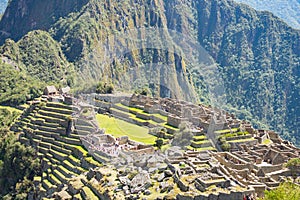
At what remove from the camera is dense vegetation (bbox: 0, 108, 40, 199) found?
124ft

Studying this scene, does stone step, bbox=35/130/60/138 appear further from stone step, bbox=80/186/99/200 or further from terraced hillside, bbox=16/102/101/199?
stone step, bbox=80/186/99/200

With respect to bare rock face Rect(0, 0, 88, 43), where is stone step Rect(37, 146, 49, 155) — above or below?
below

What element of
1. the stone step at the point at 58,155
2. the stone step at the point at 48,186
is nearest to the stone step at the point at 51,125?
the stone step at the point at 58,155

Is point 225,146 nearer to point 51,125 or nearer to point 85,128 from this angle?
point 85,128

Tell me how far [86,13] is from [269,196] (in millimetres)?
115424

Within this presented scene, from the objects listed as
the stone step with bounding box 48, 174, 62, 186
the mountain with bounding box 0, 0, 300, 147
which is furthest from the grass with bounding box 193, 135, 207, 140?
the mountain with bounding box 0, 0, 300, 147

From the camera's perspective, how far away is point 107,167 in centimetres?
2817

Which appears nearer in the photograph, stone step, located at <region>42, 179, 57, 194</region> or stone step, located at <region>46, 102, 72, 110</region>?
stone step, located at <region>42, 179, 57, 194</region>

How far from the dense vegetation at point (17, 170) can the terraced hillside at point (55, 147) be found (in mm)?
792

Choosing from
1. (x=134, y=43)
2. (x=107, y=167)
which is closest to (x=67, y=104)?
(x=107, y=167)

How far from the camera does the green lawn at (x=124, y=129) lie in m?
38.3

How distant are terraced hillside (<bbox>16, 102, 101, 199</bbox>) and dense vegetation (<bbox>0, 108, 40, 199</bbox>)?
2.60 ft

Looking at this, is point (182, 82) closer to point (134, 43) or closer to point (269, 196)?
point (134, 43)

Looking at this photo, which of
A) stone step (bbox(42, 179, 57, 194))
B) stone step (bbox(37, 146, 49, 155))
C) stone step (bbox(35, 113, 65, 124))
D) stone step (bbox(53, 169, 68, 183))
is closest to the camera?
stone step (bbox(42, 179, 57, 194))
